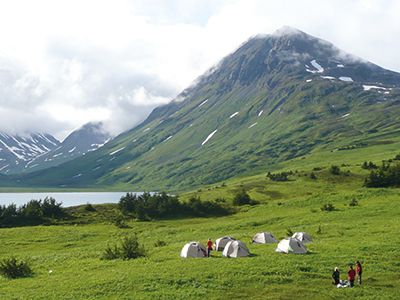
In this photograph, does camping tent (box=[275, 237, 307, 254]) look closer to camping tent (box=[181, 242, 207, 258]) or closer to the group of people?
the group of people

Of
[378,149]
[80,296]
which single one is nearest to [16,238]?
[80,296]

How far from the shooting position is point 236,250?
34.6m

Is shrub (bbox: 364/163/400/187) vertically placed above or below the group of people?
above

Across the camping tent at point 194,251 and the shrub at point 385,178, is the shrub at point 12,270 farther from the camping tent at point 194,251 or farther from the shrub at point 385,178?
the shrub at point 385,178

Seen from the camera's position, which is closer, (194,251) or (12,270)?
(12,270)

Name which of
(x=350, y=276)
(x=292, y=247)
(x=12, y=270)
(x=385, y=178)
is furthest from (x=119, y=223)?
(x=385, y=178)

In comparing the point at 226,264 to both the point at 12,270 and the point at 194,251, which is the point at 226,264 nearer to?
the point at 194,251

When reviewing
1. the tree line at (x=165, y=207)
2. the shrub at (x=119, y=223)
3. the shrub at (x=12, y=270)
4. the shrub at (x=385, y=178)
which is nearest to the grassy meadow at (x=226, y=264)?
the shrub at (x=12, y=270)

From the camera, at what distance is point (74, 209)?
89.2 m

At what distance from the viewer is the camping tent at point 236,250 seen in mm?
34344

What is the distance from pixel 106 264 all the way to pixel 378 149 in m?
191

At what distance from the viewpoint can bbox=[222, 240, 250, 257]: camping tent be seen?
34.3 m

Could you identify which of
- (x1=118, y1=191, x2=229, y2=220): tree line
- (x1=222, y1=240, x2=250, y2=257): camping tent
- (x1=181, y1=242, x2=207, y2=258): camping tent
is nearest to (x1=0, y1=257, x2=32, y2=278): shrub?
(x1=181, y1=242, x2=207, y2=258): camping tent

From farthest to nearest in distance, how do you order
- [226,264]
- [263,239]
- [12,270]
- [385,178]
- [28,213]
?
[385,178], [28,213], [263,239], [12,270], [226,264]
